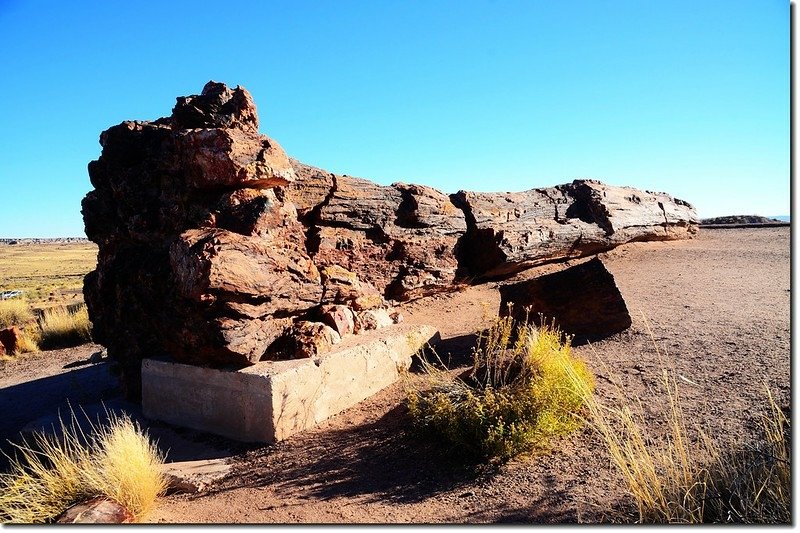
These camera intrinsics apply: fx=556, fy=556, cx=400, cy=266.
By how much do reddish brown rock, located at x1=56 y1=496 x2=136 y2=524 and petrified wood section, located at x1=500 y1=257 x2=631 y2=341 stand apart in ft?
16.0

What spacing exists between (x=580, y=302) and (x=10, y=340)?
12029 mm

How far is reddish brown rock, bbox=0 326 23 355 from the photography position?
12.2 metres

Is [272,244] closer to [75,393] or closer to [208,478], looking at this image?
[208,478]

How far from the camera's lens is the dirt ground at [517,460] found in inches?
154

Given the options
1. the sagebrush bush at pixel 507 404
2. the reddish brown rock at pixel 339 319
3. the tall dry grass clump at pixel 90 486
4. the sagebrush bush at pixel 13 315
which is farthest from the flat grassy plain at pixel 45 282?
the sagebrush bush at pixel 507 404

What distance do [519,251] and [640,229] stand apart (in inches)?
187

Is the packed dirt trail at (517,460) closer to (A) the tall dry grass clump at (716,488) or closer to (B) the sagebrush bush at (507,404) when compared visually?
(B) the sagebrush bush at (507,404)

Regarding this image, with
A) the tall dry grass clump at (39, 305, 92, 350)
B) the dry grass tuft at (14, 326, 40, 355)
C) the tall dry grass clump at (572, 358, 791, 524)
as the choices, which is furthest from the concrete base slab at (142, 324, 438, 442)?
the tall dry grass clump at (39, 305, 92, 350)

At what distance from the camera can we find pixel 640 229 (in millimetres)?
13750

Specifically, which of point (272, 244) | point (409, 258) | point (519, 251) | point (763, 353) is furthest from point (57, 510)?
point (519, 251)

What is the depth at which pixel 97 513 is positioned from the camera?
398 centimetres

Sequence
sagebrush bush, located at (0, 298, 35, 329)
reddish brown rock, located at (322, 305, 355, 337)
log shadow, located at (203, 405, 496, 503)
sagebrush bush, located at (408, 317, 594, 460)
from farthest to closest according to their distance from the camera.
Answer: sagebrush bush, located at (0, 298, 35, 329)
reddish brown rock, located at (322, 305, 355, 337)
sagebrush bush, located at (408, 317, 594, 460)
log shadow, located at (203, 405, 496, 503)

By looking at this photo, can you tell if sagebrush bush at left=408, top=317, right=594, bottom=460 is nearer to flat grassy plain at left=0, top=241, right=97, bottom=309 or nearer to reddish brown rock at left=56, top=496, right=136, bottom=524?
reddish brown rock at left=56, top=496, right=136, bottom=524

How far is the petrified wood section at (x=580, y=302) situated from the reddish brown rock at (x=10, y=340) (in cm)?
1107
